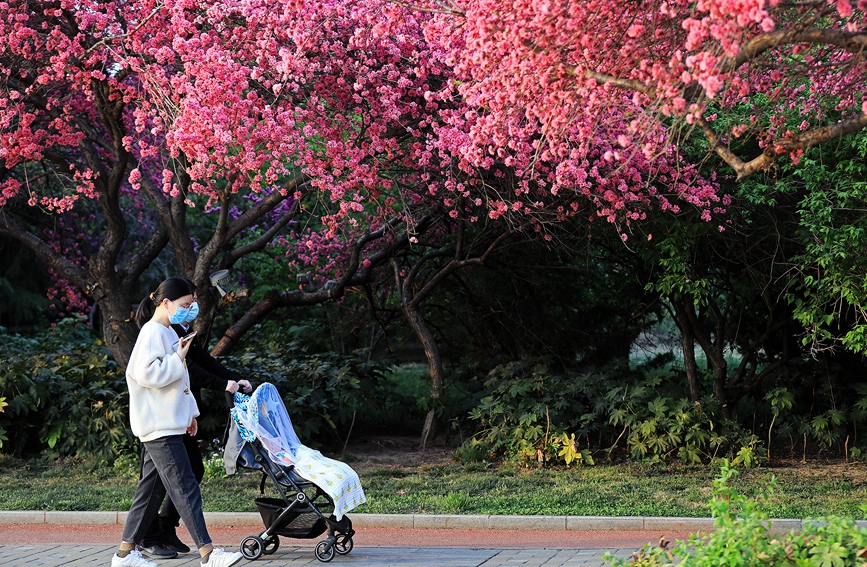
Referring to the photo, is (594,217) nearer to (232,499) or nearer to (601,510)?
(601,510)

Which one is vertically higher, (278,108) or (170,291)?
(278,108)

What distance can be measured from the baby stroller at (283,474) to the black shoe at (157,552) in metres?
0.54

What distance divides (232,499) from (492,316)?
6.25m

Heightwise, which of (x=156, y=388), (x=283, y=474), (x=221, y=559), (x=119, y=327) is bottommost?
(x=221, y=559)

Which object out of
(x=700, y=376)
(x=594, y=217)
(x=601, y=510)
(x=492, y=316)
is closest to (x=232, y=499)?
Answer: (x=601, y=510)

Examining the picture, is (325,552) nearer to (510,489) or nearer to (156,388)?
(156,388)

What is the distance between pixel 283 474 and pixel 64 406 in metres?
6.54

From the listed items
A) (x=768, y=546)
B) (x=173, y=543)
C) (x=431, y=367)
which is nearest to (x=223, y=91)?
(x=173, y=543)

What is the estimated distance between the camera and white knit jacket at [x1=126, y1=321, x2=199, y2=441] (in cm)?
662

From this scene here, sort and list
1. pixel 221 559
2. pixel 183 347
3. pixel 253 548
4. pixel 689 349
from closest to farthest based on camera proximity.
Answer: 1. pixel 221 559
2. pixel 183 347
3. pixel 253 548
4. pixel 689 349

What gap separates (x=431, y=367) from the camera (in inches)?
545

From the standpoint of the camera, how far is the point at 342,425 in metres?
13.4

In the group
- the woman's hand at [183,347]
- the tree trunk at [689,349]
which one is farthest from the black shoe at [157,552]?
the tree trunk at [689,349]

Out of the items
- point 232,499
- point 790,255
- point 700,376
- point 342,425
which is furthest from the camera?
point 700,376
